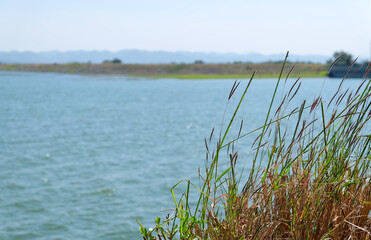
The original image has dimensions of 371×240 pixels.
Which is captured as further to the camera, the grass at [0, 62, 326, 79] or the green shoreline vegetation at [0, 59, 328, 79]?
the grass at [0, 62, 326, 79]

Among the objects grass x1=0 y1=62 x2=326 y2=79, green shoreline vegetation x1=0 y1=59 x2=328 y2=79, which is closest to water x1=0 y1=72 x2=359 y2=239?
grass x1=0 y1=62 x2=326 y2=79

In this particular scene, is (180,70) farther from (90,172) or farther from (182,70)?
(90,172)

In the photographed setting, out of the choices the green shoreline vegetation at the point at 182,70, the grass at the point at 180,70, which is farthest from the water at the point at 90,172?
the green shoreline vegetation at the point at 182,70

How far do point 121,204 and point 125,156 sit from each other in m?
5.93

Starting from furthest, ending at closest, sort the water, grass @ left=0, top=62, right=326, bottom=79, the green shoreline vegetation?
1. grass @ left=0, top=62, right=326, bottom=79
2. the green shoreline vegetation
3. the water

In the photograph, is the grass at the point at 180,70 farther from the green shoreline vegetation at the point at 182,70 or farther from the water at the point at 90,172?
the water at the point at 90,172

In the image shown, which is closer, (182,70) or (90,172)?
(90,172)

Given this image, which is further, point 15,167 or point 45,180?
point 15,167

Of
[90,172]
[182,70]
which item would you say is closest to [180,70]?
[182,70]

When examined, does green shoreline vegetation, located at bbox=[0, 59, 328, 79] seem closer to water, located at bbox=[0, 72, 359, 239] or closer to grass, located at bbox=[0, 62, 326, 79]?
grass, located at bbox=[0, 62, 326, 79]

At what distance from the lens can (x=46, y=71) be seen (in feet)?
352

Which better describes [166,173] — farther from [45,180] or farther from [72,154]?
[72,154]

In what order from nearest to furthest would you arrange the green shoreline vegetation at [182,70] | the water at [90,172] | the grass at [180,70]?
the water at [90,172] → the green shoreline vegetation at [182,70] → the grass at [180,70]

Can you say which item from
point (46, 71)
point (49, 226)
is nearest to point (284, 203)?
point (49, 226)
